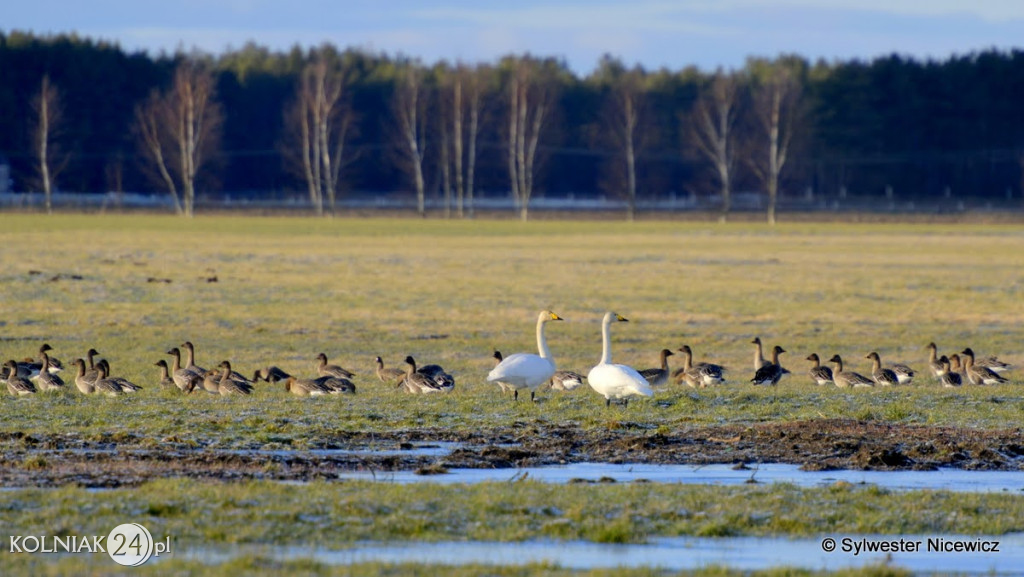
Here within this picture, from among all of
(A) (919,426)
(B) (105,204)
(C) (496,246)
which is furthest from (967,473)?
(B) (105,204)

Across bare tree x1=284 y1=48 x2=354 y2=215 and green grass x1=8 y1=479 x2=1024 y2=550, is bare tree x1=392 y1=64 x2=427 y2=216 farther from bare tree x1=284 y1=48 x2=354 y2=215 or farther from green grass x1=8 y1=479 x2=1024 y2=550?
green grass x1=8 y1=479 x2=1024 y2=550

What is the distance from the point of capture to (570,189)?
128 metres

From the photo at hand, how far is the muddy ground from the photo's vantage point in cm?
1042

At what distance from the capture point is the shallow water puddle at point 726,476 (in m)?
10.4

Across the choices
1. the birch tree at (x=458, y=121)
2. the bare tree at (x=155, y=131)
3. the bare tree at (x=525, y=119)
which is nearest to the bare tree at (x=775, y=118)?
the bare tree at (x=525, y=119)

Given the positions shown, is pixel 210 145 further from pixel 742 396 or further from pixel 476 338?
pixel 742 396

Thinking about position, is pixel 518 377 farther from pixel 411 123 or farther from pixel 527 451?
pixel 411 123

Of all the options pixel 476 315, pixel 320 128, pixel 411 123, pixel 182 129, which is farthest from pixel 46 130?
pixel 476 315

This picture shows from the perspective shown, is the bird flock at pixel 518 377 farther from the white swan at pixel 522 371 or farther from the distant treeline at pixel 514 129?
the distant treeline at pixel 514 129

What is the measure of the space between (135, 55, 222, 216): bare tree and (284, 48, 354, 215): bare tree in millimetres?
6685

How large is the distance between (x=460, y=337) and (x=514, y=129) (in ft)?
273

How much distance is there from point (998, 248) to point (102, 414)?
47.4 m

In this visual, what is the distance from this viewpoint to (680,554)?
326 inches

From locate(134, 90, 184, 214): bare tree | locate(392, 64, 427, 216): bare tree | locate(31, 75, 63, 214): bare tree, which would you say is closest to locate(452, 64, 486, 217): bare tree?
locate(392, 64, 427, 216): bare tree
